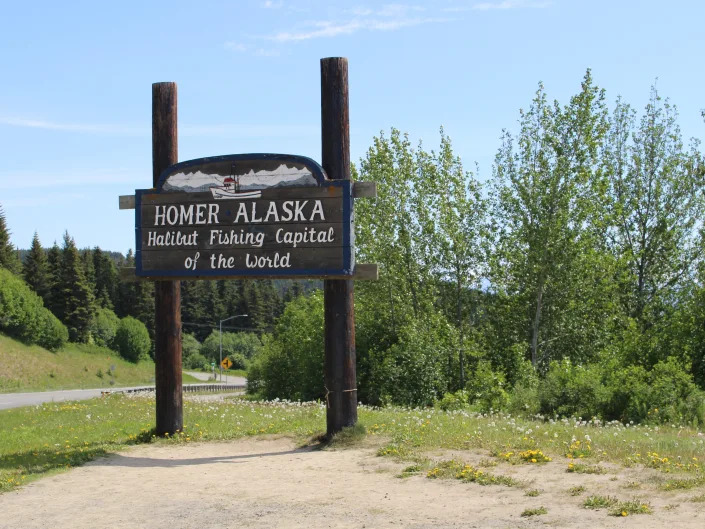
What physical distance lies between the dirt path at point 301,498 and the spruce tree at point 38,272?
92.0m

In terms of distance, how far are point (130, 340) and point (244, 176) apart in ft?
312

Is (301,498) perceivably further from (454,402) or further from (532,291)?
(532,291)

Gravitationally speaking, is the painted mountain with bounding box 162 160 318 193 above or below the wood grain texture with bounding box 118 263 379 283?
above

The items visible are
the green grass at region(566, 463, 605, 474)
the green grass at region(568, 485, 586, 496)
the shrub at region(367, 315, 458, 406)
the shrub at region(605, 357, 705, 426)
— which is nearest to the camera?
the green grass at region(568, 485, 586, 496)

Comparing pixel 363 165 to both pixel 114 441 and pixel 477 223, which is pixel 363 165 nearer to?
pixel 477 223

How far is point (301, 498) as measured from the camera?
836 cm

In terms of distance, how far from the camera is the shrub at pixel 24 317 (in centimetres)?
8062

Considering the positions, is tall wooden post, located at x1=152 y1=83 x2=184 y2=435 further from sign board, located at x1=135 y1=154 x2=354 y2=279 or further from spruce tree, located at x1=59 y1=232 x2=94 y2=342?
spruce tree, located at x1=59 y1=232 x2=94 y2=342

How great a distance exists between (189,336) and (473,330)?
98562 millimetres

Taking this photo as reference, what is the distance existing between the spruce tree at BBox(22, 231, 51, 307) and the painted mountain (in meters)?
90.0

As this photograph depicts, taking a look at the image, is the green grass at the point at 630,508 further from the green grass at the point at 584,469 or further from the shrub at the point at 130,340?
the shrub at the point at 130,340

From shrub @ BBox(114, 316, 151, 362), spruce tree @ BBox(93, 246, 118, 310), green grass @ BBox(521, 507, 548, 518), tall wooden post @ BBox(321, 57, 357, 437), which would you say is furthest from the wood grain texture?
spruce tree @ BBox(93, 246, 118, 310)

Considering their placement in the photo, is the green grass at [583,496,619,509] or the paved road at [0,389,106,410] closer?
the green grass at [583,496,619,509]

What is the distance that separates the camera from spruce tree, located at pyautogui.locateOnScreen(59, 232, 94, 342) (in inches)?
3757
